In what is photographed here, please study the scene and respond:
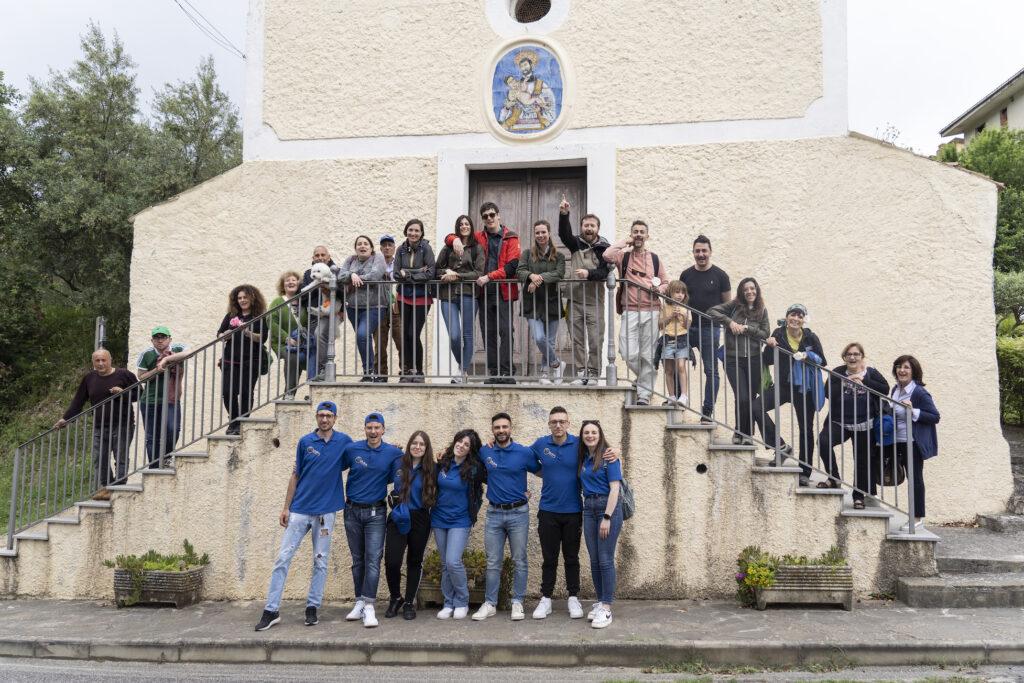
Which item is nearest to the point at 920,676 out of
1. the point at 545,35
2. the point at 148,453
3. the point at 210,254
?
the point at 148,453

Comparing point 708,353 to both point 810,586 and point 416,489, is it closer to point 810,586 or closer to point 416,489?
point 810,586

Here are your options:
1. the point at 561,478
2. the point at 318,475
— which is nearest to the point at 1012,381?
the point at 561,478

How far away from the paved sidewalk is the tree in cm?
1373

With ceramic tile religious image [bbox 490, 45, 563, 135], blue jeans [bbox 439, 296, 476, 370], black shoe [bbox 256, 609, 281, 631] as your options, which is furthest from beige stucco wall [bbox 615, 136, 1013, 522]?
black shoe [bbox 256, 609, 281, 631]

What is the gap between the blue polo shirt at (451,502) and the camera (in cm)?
650

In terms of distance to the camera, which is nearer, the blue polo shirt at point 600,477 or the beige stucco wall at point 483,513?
the blue polo shirt at point 600,477

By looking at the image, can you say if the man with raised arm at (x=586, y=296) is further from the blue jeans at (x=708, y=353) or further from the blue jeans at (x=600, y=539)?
the blue jeans at (x=600, y=539)

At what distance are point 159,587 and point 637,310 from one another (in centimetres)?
493

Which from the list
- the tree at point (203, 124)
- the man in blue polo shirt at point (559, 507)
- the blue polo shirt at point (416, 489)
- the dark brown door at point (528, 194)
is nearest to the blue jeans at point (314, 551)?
the blue polo shirt at point (416, 489)

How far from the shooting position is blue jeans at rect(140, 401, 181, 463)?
7.84 meters

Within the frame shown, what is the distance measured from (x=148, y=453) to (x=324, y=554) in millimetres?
2623

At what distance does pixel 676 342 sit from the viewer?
714 cm

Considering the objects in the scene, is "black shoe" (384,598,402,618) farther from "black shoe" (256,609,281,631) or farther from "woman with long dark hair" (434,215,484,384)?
"woman with long dark hair" (434,215,484,384)

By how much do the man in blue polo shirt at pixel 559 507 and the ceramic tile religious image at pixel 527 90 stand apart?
14.7 feet
